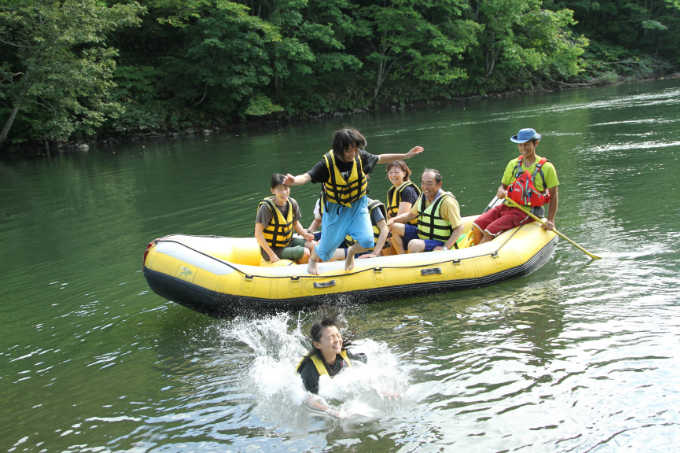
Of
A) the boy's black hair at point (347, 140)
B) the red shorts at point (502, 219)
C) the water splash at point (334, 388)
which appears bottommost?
the water splash at point (334, 388)

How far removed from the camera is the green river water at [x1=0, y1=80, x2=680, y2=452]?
3521 mm

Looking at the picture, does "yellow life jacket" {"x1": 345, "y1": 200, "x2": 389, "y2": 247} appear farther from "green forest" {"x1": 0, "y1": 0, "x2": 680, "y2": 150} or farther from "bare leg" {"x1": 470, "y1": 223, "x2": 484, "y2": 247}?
"green forest" {"x1": 0, "y1": 0, "x2": 680, "y2": 150}

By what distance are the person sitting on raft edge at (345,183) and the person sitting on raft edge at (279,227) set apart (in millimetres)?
723

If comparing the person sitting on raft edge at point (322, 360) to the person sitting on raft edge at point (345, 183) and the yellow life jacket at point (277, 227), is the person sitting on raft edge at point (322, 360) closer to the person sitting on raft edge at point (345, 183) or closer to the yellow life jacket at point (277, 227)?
the person sitting on raft edge at point (345, 183)

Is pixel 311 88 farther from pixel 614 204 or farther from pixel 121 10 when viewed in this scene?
pixel 614 204

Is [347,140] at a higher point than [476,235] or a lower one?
higher

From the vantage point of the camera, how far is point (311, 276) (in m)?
5.34

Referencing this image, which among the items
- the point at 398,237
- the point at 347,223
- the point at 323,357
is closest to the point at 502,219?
the point at 398,237

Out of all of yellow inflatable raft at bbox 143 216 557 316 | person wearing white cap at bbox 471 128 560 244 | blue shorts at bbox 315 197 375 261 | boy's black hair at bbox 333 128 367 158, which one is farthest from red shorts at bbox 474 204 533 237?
boy's black hair at bbox 333 128 367 158

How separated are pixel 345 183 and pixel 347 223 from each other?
0.40m

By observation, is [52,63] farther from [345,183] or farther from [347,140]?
[347,140]

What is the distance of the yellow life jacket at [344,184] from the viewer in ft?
15.3

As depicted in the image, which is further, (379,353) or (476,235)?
(476,235)

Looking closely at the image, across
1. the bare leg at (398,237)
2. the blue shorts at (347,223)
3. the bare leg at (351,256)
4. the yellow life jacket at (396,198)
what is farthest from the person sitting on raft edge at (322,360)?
the yellow life jacket at (396,198)
